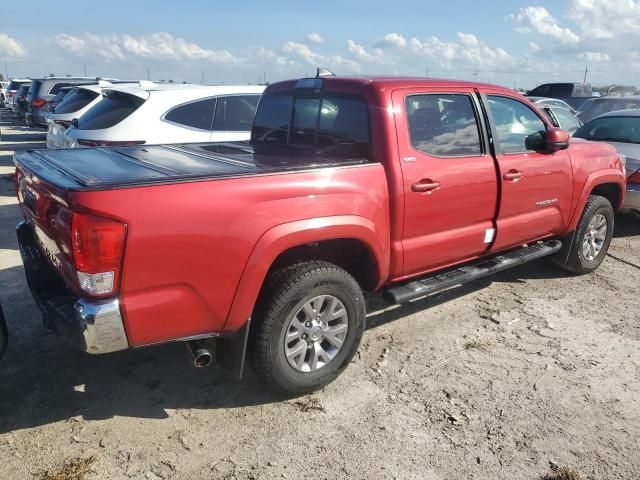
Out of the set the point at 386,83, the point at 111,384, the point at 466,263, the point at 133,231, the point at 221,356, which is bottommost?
the point at 111,384

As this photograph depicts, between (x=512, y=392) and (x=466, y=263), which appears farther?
(x=466, y=263)

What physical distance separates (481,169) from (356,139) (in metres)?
1.06

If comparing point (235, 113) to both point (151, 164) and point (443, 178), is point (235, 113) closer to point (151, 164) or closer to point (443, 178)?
point (151, 164)

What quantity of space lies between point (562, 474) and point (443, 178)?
194 cm

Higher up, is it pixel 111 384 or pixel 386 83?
pixel 386 83

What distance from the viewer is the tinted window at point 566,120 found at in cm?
1046

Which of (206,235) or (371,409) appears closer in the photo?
(206,235)

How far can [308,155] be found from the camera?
3.81 metres

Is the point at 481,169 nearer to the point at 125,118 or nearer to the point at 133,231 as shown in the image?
the point at 133,231

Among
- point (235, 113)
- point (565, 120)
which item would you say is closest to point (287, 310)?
point (235, 113)

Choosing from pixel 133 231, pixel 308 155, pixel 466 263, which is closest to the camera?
pixel 133 231

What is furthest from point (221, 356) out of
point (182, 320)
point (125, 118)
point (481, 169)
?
point (125, 118)

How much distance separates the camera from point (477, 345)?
12.9 feet

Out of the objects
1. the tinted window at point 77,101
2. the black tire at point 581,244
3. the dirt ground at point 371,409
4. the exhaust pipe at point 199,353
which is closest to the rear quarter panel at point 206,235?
the exhaust pipe at point 199,353
